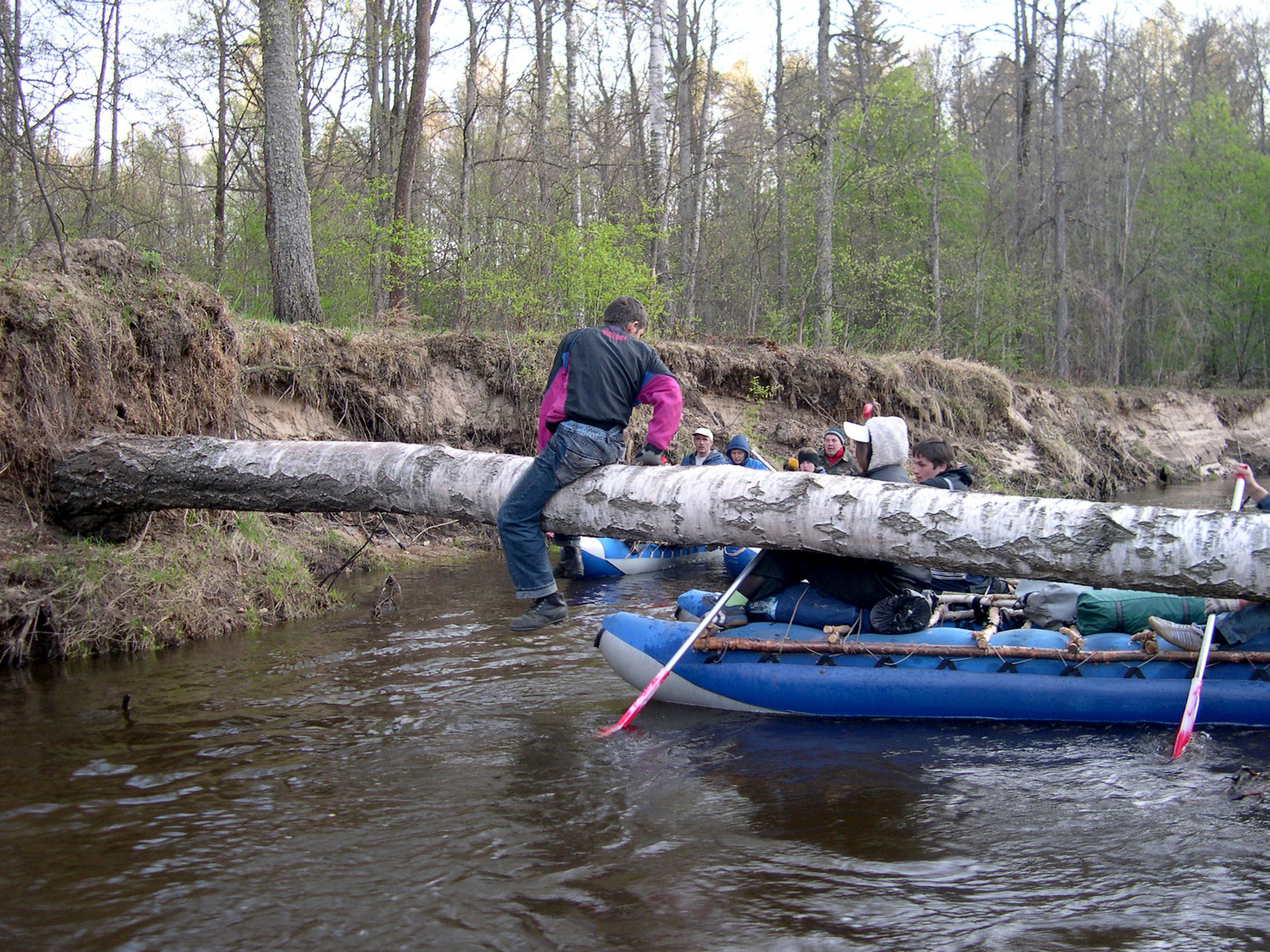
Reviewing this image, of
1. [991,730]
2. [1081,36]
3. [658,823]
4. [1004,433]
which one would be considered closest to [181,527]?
[658,823]

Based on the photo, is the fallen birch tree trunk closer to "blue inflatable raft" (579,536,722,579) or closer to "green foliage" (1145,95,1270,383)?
"blue inflatable raft" (579,536,722,579)

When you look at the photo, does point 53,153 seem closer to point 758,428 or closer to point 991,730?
point 758,428

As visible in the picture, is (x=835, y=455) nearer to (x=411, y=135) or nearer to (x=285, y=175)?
(x=285, y=175)

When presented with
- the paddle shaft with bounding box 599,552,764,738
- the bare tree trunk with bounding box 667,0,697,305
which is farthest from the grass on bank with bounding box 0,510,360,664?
the bare tree trunk with bounding box 667,0,697,305

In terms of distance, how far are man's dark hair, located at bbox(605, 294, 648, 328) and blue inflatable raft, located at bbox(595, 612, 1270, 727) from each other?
185cm

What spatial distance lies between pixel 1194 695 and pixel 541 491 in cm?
355

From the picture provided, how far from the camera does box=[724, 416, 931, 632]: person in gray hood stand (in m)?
5.57

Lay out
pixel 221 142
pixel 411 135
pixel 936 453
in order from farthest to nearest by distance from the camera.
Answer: pixel 221 142
pixel 411 135
pixel 936 453

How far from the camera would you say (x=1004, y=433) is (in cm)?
1958

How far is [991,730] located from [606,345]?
304cm

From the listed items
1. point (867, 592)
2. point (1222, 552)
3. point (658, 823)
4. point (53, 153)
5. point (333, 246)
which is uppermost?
point (53, 153)

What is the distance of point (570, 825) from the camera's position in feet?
13.6

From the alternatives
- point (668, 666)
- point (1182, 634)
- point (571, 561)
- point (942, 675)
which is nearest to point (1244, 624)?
point (1182, 634)

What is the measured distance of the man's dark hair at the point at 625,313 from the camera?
565 cm
